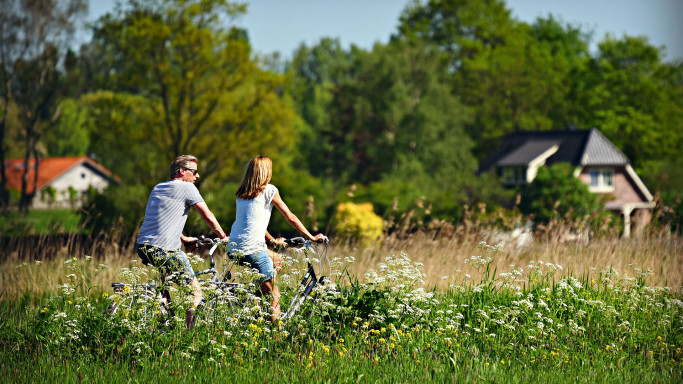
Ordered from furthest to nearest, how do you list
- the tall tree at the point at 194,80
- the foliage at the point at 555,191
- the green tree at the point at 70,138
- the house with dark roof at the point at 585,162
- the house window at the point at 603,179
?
the green tree at the point at 70,138 < the house window at the point at 603,179 < the house with dark roof at the point at 585,162 < the foliage at the point at 555,191 < the tall tree at the point at 194,80

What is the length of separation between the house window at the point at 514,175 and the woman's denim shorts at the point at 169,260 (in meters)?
39.9

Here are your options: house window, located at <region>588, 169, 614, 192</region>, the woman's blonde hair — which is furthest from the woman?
house window, located at <region>588, 169, 614, 192</region>

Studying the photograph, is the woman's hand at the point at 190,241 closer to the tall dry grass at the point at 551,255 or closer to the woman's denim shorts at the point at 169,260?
the woman's denim shorts at the point at 169,260

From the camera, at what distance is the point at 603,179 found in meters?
44.2

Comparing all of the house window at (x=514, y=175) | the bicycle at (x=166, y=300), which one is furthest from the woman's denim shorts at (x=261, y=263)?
the house window at (x=514, y=175)

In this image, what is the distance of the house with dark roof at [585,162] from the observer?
4291cm

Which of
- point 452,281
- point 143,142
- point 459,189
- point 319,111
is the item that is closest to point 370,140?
point 459,189

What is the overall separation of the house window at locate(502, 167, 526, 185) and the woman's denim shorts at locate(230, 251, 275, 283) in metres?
39.5

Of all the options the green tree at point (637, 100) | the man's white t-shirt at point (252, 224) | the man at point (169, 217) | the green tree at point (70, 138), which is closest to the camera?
the man at point (169, 217)

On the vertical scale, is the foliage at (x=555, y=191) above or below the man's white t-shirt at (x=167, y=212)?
above

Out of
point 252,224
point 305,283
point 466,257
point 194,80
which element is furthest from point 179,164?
point 194,80

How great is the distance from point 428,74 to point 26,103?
22.4 metres

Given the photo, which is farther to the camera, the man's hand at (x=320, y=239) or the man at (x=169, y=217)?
the man's hand at (x=320, y=239)

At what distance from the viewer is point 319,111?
227 ft
